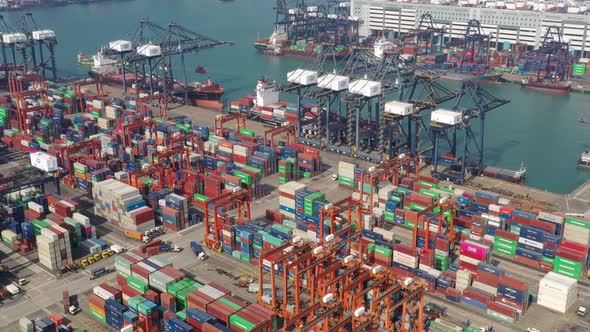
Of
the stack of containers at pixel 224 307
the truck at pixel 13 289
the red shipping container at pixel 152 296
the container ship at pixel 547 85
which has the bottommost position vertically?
the truck at pixel 13 289

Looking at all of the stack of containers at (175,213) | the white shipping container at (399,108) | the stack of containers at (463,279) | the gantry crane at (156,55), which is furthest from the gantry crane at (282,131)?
the stack of containers at (463,279)

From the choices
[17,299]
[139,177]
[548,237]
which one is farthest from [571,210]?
[17,299]

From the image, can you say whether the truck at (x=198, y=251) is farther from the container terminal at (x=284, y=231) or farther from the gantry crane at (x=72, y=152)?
the gantry crane at (x=72, y=152)

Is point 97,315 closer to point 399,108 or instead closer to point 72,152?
point 72,152

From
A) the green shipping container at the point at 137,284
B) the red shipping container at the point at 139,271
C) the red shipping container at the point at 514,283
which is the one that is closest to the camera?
the red shipping container at the point at 514,283

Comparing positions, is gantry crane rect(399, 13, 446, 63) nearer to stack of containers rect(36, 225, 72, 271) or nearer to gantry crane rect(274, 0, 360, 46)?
gantry crane rect(274, 0, 360, 46)

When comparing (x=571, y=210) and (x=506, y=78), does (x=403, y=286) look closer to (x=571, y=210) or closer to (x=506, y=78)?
(x=571, y=210)

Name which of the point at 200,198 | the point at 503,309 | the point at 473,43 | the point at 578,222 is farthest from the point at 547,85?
the point at 503,309

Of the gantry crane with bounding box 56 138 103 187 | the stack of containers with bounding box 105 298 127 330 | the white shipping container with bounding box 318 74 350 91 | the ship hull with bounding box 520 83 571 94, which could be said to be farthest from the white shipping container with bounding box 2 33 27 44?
the ship hull with bounding box 520 83 571 94
